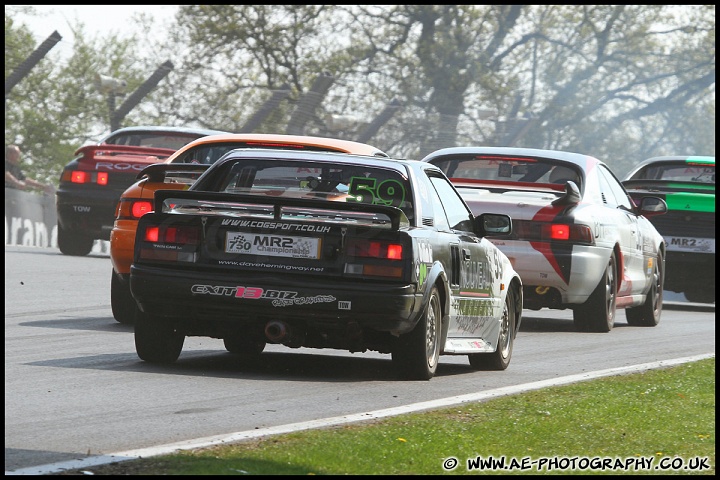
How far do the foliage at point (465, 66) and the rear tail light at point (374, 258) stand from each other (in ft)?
104

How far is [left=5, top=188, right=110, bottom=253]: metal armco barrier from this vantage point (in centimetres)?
2530

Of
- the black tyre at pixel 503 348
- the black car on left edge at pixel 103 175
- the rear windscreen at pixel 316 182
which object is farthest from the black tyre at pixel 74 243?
the rear windscreen at pixel 316 182

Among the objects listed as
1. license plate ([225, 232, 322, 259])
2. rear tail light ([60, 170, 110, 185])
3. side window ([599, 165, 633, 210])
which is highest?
rear tail light ([60, 170, 110, 185])

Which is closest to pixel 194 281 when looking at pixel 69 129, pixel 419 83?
pixel 69 129

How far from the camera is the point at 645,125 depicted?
5712 centimetres

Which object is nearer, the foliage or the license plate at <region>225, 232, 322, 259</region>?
the license plate at <region>225, 232, 322, 259</region>

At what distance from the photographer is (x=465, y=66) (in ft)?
165

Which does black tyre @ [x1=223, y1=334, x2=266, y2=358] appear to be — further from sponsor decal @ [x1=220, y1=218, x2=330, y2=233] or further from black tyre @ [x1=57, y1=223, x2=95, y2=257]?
black tyre @ [x1=57, y1=223, x2=95, y2=257]

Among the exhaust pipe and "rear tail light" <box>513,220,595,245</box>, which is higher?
"rear tail light" <box>513,220,595,245</box>

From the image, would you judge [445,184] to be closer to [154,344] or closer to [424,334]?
[424,334]

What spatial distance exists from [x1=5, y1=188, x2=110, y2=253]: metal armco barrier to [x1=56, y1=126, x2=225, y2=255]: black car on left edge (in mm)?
5147

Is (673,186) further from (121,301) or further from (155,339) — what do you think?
(155,339)

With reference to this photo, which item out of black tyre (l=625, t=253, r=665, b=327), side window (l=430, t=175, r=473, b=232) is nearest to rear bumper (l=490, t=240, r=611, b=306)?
black tyre (l=625, t=253, r=665, b=327)

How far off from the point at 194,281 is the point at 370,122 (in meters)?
21.0
